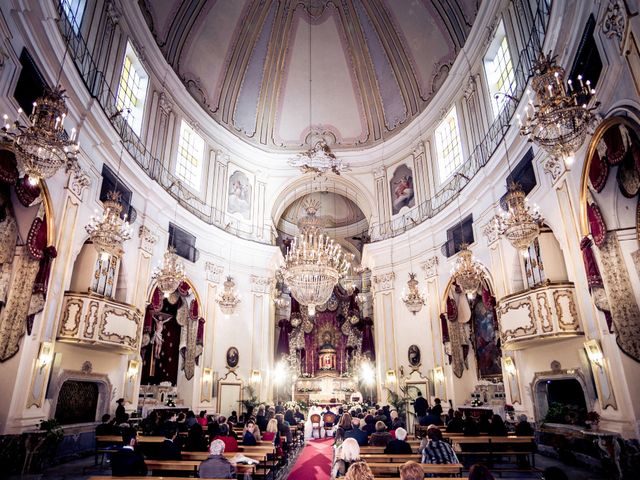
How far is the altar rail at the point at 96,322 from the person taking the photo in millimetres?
8734

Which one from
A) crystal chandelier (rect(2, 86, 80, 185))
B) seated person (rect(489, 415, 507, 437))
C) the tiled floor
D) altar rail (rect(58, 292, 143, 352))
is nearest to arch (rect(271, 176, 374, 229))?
altar rail (rect(58, 292, 143, 352))

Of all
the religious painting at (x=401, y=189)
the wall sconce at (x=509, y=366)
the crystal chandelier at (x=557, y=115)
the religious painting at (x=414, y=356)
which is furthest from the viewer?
the religious painting at (x=401, y=189)

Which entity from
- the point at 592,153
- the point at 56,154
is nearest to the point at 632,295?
the point at 592,153

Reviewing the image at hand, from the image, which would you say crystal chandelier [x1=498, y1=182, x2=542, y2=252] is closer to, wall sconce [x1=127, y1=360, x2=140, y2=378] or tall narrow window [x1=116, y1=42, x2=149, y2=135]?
wall sconce [x1=127, y1=360, x2=140, y2=378]

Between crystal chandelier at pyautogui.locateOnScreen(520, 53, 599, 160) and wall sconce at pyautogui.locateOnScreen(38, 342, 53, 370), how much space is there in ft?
29.8

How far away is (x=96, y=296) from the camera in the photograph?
9242mm

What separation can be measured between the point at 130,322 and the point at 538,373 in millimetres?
9569

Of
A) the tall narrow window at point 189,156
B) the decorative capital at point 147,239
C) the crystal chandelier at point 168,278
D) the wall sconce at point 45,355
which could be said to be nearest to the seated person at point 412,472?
the wall sconce at point 45,355

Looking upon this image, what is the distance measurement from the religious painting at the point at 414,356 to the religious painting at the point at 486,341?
8.28ft

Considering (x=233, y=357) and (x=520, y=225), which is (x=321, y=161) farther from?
(x=520, y=225)

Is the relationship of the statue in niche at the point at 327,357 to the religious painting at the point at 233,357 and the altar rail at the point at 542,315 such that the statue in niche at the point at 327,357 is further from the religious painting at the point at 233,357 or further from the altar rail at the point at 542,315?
the altar rail at the point at 542,315

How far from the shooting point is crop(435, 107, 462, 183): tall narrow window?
1482cm

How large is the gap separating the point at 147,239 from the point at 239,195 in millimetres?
6147

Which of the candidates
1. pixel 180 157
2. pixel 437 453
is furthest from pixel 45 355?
pixel 180 157
